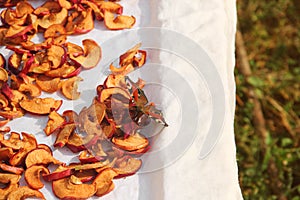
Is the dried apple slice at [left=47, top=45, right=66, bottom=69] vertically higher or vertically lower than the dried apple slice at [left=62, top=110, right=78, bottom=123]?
higher

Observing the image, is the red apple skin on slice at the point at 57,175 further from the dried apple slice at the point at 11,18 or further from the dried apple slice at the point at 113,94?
the dried apple slice at the point at 11,18

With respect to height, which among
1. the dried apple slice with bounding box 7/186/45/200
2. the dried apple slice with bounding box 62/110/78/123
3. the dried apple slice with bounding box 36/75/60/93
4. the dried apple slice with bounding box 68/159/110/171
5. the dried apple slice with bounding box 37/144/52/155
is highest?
the dried apple slice with bounding box 36/75/60/93

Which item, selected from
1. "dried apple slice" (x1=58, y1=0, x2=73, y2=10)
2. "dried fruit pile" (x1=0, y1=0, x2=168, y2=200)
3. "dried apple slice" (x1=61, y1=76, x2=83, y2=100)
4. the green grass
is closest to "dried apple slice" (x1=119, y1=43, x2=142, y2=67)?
"dried fruit pile" (x1=0, y1=0, x2=168, y2=200)

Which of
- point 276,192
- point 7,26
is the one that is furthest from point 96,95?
point 276,192

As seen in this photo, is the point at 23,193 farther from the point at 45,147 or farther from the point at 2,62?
the point at 2,62

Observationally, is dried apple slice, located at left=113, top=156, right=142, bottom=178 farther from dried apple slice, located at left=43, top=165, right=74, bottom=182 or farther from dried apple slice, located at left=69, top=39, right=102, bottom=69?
dried apple slice, located at left=69, top=39, right=102, bottom=69

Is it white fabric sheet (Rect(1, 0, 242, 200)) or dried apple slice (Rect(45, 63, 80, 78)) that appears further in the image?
dried apple slice (Rect(45, 63, 80, 78))

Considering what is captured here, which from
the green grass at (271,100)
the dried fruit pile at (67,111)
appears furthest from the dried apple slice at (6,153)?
the green grass at (271,100)
